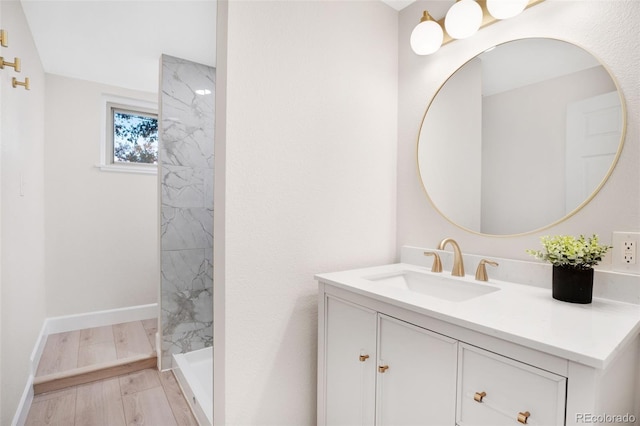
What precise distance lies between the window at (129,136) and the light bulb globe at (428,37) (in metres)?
2.78

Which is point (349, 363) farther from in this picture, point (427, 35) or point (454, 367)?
point (427, 35)

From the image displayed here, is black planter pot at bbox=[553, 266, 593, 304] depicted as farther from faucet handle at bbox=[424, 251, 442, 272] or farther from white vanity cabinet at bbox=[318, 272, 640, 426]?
faucet handle at bbox=[424, 251, 442, 272]

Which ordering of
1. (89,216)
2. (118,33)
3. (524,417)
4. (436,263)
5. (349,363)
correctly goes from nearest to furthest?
1. (524,417)
2. (349,363)
3. (436,263)
4. (118,33)
5. (89,216)

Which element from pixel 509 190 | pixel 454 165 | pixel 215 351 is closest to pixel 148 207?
pixel 215 351

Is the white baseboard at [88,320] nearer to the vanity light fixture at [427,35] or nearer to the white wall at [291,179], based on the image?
the white wall at [291,179]

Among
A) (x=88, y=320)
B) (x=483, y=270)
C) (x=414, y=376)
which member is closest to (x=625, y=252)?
(x=483, y=270)

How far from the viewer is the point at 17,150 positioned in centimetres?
175

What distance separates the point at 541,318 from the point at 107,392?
2518mm

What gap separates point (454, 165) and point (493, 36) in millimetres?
599

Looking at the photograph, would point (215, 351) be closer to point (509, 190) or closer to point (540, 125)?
point (509, 190)

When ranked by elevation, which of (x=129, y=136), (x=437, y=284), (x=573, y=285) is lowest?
(x=437, y=284)

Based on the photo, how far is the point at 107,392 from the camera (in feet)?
6.88

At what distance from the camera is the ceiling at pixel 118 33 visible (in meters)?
1.82

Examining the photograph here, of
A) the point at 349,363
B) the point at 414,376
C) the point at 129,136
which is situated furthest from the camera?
the point at 129,136
